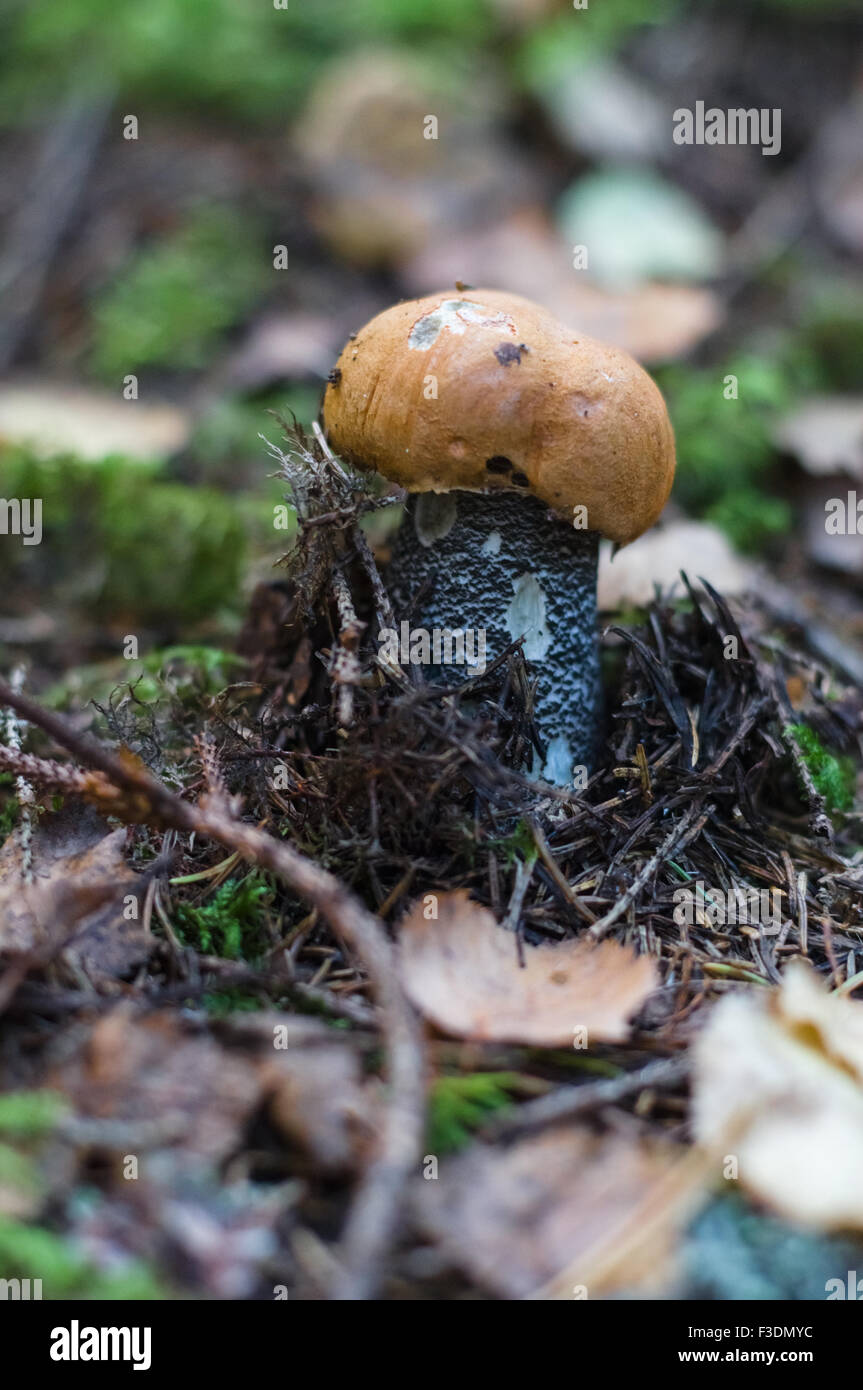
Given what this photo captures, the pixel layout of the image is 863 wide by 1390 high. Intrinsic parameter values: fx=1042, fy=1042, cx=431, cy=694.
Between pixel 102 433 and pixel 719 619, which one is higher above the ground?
pixel 102 433

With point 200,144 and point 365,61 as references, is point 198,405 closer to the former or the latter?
point 200,144

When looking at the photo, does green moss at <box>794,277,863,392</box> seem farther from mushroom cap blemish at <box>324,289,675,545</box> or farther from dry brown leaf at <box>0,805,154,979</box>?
dry brown leaf at <box>0,805,154,979</box>

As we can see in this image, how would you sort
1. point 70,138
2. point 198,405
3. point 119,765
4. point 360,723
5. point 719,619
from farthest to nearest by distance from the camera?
point 70,138 < point 198,405 < point 719,619 < point 360,723 < point 119,765

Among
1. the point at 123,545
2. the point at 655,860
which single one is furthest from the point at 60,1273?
the point at 123,545

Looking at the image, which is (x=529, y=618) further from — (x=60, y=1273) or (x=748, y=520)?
(x=748, y=520)
